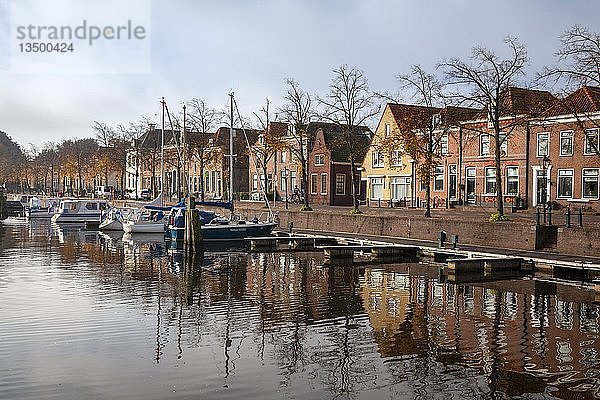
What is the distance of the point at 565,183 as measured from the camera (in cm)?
4697

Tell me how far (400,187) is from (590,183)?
18062 mm

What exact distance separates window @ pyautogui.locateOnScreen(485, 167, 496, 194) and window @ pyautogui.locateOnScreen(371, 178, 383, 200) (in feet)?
40.1

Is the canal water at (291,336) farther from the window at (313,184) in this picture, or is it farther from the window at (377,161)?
the window at (313,184)

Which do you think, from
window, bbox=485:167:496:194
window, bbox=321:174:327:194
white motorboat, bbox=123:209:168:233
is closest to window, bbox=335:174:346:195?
window, bbox=321:174:327:194

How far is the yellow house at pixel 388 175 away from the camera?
5869 centimetres

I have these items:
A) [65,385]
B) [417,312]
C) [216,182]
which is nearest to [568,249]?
[417,312]

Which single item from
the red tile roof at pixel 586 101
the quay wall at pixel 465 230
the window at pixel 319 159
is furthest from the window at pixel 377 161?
the red tile roof at pixel 586 101

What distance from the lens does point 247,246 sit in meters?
40.4

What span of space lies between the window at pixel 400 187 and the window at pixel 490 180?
8.43m

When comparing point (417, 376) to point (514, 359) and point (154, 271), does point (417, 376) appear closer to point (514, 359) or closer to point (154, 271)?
point (514, 359)

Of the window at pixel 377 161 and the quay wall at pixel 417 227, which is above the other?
the window at pixel 377 161

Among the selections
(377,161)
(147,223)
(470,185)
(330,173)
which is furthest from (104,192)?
(470,185)

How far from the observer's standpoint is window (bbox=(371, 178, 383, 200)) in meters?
62.9

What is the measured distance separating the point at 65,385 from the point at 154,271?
666 inches
